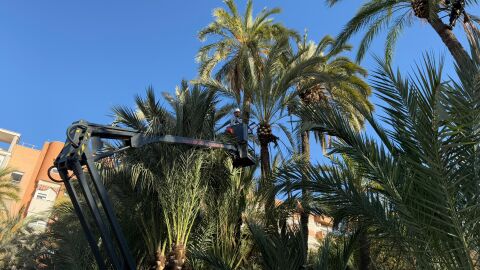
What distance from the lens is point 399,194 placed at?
4473 mm

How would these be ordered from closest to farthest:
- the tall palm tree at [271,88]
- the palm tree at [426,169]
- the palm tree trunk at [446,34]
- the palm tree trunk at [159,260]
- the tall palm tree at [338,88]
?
the palm tree at [426,169]
the palm tree trunk at [159,260]
the palm tree trunk at [446,34]
the tall palm tree at [271,88]
the tall palm tree at [338,88]

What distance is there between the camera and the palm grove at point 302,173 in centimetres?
405

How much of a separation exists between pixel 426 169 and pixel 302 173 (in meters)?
1.94

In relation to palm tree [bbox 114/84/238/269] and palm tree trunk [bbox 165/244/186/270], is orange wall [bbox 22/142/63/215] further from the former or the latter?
palm tree trunk [bbox 165/244/186/270]

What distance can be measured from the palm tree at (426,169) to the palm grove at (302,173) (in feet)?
0.04

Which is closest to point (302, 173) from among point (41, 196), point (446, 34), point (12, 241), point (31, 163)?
point (446, 34)

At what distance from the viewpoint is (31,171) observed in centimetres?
4275

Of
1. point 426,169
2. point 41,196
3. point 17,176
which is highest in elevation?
point 17,176

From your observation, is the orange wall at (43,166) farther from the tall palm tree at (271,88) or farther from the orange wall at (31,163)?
the tall palm tree at (271,88)

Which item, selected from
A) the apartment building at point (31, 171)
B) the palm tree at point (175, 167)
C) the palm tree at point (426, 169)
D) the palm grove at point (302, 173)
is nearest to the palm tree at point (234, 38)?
the palm grove at point (302, 173)

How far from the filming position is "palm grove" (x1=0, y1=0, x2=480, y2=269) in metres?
4.05

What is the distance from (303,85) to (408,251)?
10.7 metres

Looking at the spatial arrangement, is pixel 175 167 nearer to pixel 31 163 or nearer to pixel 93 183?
pixel 93 183

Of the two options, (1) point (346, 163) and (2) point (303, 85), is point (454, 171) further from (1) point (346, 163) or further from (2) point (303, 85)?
(2) point (303, 85)
